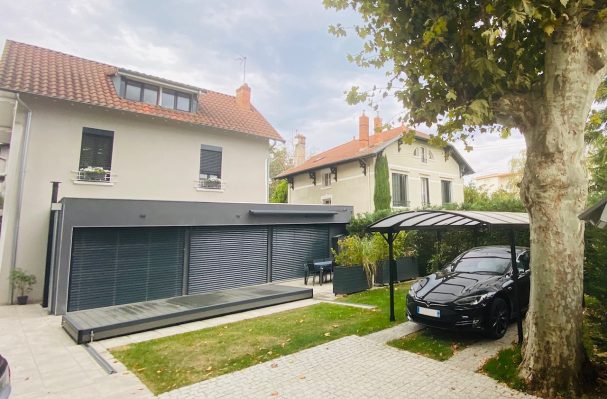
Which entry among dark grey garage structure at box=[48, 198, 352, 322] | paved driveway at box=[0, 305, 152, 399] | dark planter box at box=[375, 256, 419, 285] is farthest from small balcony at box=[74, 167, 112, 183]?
dark planter box at box=[375, 256, 419, 285]

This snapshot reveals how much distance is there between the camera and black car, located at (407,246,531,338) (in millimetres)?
5883

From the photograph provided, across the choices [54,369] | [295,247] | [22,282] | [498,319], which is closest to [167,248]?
[22,282]

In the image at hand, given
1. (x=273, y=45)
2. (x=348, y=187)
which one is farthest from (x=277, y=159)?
(x=273, y=45)

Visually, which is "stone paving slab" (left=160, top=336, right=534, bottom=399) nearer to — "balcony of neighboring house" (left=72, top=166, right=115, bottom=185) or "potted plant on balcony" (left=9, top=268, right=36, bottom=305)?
"potted plant on balcony" (left=9, top=268, right=36, bottom=305)

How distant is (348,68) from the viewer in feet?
23.1

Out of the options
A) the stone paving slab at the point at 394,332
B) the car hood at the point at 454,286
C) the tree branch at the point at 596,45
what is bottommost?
the stone paving slab at the point at 394,332

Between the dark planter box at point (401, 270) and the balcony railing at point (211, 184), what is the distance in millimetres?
7772

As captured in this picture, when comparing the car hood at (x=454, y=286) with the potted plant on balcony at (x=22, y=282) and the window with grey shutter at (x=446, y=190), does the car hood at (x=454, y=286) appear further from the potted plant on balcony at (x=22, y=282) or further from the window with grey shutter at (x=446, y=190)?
the window with grey shutter at (x=446, y=190)

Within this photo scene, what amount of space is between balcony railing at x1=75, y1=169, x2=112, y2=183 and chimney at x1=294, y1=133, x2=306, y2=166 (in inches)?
722

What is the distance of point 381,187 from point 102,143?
1472cm

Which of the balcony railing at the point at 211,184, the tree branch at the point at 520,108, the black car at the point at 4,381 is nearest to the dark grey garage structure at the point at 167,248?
the balcony railing at the point at 211,184

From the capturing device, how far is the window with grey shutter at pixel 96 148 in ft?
40.1

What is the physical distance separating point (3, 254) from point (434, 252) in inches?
605

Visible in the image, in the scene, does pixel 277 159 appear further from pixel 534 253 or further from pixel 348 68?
pixel 534 253
